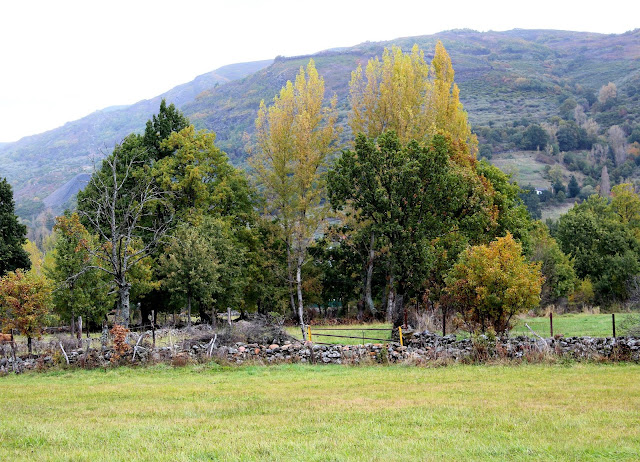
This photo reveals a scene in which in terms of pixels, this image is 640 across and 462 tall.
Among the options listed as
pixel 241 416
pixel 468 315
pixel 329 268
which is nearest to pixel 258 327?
pixel 468 315

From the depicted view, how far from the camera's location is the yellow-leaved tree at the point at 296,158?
34.2 meters

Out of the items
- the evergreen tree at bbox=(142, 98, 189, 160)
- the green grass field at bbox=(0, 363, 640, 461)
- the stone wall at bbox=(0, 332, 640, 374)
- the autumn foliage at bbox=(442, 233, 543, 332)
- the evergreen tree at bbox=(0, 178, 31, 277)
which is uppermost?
the evergreen tree at bbox=(142, 98, 189, 160)

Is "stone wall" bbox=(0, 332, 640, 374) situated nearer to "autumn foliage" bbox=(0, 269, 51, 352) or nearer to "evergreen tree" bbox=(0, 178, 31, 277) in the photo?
"autumn foliage" bbox=(0, 269, 51, 352)

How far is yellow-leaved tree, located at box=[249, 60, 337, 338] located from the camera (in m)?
34.2

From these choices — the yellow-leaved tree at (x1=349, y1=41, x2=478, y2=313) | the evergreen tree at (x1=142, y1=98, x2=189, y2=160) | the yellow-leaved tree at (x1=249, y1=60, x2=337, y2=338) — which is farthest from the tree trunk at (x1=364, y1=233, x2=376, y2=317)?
the evergreen tree at (x1=142, y1=98, x2=189, y2=160)

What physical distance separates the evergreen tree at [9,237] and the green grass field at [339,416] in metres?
21.2

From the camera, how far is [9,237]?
36.5 metres

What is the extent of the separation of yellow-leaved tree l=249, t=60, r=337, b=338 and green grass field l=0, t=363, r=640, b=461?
60.1ft

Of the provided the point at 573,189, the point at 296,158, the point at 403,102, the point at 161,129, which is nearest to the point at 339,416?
the point at 296,158

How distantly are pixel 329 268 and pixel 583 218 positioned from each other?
28175 millimetres

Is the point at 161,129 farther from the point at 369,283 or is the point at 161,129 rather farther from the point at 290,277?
the point at 369,283

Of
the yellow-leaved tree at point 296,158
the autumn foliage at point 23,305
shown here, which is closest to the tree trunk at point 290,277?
the yellow-leaved tree at point 296,158

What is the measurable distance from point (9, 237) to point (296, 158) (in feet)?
64.6

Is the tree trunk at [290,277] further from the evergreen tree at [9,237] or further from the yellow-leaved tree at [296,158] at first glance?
the evergreen tree at [9,237]
